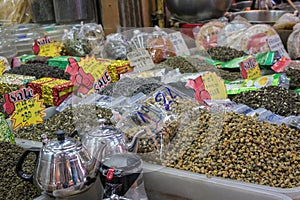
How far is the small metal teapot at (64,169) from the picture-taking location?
0.86m

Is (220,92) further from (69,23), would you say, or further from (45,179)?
(69,23)

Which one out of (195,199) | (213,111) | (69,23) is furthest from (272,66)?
Result: (69,23)

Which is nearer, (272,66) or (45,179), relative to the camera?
(45,179)

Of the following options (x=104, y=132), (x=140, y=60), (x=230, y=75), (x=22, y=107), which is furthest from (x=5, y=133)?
(x=230, y=75)

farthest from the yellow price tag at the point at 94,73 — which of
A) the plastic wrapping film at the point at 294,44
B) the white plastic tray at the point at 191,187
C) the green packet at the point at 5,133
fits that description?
the plastic wrapping film at the point at 294,44

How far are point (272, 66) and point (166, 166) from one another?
3.59 ft

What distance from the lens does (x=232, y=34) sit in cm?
246

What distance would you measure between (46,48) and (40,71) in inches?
21.2

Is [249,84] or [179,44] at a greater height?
[179,44]

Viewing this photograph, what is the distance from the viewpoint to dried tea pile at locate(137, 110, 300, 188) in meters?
0.99

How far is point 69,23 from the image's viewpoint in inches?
112

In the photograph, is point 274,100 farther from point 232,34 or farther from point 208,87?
point 232,34

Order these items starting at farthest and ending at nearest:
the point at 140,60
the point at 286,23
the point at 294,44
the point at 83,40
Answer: the point at 286,23 → the point at 83,40 → the point at 294,44 → the point at 140,60

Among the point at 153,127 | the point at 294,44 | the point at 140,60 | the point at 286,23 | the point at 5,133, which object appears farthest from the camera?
the point at 286,23
